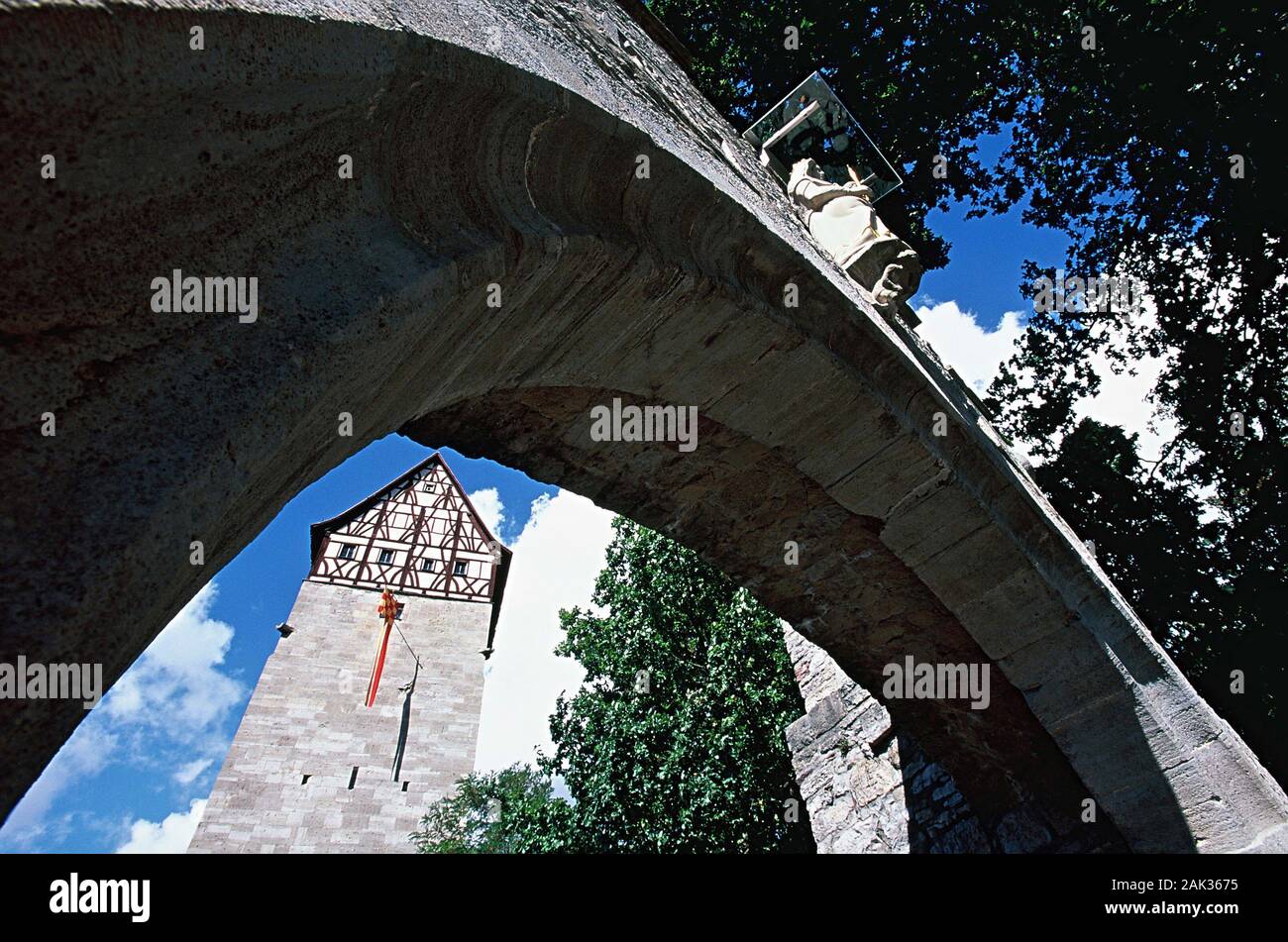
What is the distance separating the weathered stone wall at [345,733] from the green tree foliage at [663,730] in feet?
5.08

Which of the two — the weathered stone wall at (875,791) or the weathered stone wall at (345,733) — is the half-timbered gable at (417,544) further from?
the weathered stone wall at (875,791)

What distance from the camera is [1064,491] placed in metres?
8.25

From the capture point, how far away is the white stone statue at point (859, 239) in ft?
11.5

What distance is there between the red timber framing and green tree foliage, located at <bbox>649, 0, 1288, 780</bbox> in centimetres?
1339

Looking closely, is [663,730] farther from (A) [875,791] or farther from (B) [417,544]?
(B) [417,544]

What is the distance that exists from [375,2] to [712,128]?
6.83ft

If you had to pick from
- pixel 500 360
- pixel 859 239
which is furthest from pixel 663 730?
A: pixel 500 360

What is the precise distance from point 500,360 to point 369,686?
635 inches

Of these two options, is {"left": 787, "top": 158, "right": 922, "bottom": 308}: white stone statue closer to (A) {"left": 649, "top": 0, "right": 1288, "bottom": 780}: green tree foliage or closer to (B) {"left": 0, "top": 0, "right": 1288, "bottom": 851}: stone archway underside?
(B) {"left": 0, "top": 0, "right": 1288, "bottom": 851}: stone archway underside

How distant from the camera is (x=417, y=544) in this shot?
1961 centimetres

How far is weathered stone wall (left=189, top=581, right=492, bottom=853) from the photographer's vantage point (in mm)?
14391

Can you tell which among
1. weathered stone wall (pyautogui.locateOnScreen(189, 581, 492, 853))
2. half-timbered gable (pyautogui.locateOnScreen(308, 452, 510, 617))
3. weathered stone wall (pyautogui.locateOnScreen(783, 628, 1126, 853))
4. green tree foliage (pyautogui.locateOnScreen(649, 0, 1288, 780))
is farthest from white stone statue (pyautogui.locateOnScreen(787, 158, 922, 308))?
half-timbered gable (pyautogui.locateOnScreen(308, 452, 510, 617))
